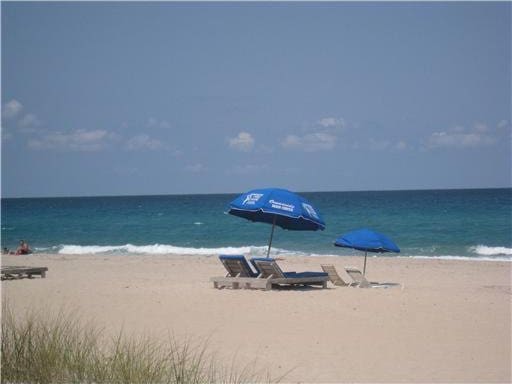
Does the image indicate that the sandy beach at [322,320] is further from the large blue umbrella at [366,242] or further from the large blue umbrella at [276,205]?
the large blue umbrella at [276,205]

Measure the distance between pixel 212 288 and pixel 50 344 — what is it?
859 centimetres

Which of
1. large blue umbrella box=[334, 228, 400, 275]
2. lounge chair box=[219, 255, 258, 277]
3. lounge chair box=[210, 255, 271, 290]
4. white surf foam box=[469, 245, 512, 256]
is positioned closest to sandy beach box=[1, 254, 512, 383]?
lounge chair box=[210, 255, 271, 290]

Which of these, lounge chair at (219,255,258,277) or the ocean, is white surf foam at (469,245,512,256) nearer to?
the ocean

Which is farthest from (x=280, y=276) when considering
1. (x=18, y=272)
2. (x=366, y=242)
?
(x=18, y=272)

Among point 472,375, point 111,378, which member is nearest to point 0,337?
point 111,378

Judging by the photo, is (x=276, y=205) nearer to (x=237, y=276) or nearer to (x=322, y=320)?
(x=237, y=276)

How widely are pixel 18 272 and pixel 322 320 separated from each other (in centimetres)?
803

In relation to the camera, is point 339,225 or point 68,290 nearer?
point 68,290

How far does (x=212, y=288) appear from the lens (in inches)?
553

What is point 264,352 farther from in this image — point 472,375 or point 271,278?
point 271,278

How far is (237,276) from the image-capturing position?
14031mm

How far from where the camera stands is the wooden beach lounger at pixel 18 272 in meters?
15.6

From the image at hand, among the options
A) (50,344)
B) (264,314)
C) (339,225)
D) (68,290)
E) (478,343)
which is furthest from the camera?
(339,225)

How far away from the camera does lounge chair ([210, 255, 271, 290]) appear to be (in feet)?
44.9
